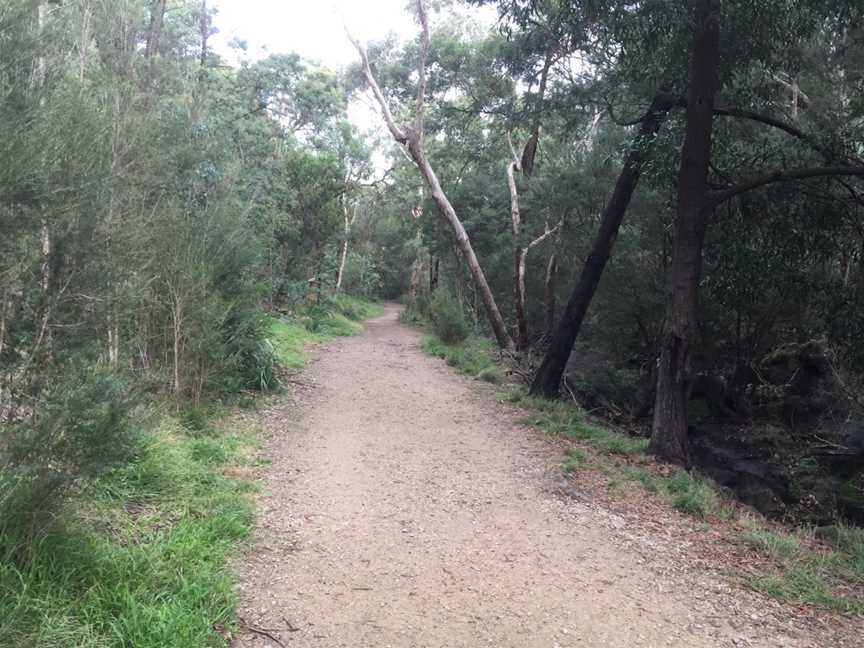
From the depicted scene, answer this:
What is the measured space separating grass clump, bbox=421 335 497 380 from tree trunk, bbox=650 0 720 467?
19.0 ft

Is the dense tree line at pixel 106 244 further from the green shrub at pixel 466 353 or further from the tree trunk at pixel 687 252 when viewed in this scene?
the green shrub at pixel 466 353

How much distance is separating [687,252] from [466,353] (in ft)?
29.6

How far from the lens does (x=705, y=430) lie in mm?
13469

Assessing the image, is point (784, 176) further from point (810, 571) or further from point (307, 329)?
point (307, 329)

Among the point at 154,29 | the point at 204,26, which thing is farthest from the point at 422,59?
the point at 154,29

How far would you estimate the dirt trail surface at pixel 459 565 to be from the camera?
378 centimetres

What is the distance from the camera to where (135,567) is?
370 cm

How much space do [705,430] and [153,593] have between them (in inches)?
482

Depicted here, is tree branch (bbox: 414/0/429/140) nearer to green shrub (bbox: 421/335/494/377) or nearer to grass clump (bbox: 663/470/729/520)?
green shrub (bbox: 421/335/494/377)

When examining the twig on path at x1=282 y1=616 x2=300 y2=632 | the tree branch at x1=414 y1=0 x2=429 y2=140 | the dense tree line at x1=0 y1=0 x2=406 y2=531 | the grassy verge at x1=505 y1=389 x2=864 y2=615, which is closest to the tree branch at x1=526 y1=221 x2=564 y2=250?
the tree branch at x1=414 y1=0 x2=429 y2=140

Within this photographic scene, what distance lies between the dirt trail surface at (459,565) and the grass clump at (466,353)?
661 cm

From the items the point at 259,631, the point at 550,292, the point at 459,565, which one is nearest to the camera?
the point at 259,631

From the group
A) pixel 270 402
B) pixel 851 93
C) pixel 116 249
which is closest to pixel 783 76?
pixel 851 93

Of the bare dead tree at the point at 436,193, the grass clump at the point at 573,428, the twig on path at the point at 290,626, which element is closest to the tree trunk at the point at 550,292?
the bare dead tree at the point at 436,193
